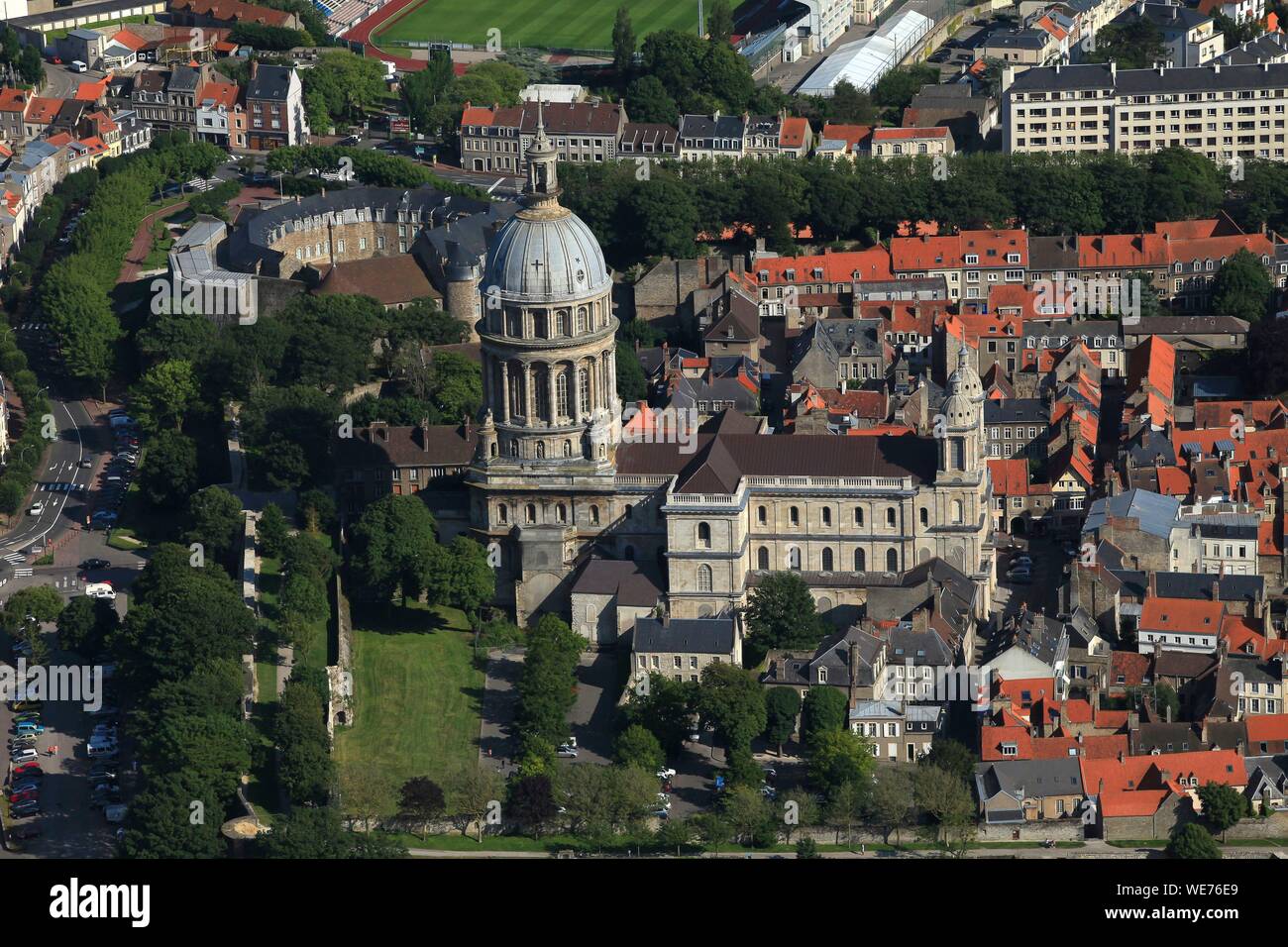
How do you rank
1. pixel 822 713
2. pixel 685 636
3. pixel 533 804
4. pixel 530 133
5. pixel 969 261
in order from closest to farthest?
pixel 533 804 < pixel 822 713 < pixel 685 636 < pixel 969 261 < pixel 530 133

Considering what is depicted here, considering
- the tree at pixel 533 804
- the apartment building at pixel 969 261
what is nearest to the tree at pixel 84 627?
the tree at pixel 533 804

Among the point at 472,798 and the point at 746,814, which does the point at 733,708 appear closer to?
the point at 746,814

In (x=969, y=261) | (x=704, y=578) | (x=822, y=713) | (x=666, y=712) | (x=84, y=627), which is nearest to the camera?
(x=822, y=713)

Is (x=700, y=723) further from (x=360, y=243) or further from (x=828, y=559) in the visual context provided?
(x=360, y=243)

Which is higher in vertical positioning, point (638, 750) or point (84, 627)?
point (84, 627)

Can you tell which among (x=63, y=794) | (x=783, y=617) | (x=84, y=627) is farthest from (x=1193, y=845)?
(x=84, y=627)

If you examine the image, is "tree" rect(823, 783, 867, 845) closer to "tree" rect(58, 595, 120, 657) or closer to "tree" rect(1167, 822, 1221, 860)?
"tree" rect(1167, 822, 1221, 860)

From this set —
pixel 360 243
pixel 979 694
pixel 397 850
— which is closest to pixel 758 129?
pixel 360 243

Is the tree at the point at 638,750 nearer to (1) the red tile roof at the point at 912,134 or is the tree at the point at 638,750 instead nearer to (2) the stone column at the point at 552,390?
(2) the stone column at the point at 552,390
